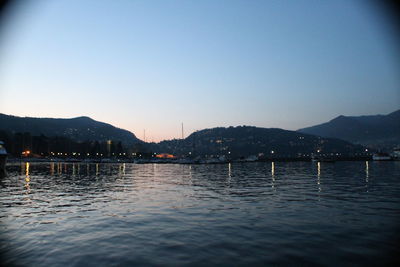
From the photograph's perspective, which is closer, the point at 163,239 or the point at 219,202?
the point at 163,239

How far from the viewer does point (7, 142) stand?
186m

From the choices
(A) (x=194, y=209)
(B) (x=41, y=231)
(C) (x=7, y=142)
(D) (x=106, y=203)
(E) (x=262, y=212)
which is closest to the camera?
(B) (x=41, y=231)

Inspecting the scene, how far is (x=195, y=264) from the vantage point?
10.5m

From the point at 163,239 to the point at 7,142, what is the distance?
215 m

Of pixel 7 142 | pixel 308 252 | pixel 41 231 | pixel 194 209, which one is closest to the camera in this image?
pixel 308 252

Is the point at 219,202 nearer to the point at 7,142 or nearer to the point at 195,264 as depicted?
the point at 195,264

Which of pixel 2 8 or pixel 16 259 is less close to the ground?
pixel 2 8

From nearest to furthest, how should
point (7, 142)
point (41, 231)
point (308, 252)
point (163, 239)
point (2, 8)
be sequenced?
1. point (2, 8)
2. point (308, 252)
3. point (163, 239)
4. point (41, 231)
5. point (7, 142)

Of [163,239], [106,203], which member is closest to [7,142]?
[106,203]

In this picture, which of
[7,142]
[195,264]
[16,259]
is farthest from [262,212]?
[7,142]

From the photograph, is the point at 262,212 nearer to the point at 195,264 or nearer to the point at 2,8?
the point at 195,264

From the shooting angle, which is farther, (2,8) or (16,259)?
(16,259)

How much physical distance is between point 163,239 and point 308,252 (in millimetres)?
6686

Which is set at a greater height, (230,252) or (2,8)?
(2,8)
